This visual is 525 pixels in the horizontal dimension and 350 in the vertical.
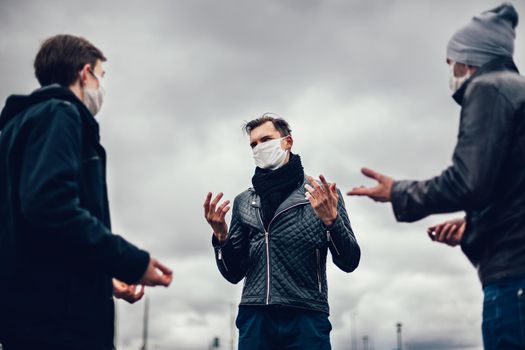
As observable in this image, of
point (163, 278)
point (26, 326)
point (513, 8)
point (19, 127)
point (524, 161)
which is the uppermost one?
point (513, 8)

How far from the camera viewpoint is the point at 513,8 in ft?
12.8

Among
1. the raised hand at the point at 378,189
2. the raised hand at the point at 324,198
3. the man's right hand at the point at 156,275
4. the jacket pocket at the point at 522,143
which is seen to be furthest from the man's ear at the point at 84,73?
the jacket pocket at the point at 522,143

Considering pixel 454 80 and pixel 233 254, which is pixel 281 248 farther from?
pixel 454 80

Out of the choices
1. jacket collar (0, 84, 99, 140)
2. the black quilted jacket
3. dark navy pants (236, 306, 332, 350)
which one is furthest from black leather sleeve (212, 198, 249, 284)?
jacket collar (0, 84, 99, 140)

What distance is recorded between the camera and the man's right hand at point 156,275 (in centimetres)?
352

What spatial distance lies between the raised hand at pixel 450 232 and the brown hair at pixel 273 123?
9.41 feet

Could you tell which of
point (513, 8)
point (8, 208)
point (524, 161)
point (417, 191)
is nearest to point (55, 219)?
point (8, 208)

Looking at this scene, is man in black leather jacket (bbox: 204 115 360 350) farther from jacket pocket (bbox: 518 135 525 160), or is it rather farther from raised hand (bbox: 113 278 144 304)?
jacket pocket (bbox: 518 135 525 160)

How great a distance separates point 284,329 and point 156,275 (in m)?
2.27

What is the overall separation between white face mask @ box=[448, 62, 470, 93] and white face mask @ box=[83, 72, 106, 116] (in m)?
2.11

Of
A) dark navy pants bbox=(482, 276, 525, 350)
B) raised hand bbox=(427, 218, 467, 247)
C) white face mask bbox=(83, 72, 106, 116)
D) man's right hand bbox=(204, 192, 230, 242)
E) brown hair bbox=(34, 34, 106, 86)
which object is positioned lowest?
dark navy pants bbox=(482, 276, 525, 350)

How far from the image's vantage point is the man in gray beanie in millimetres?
3250

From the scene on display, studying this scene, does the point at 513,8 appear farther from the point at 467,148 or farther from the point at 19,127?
the point at 19,127

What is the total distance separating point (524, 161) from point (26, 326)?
2.65 metres
